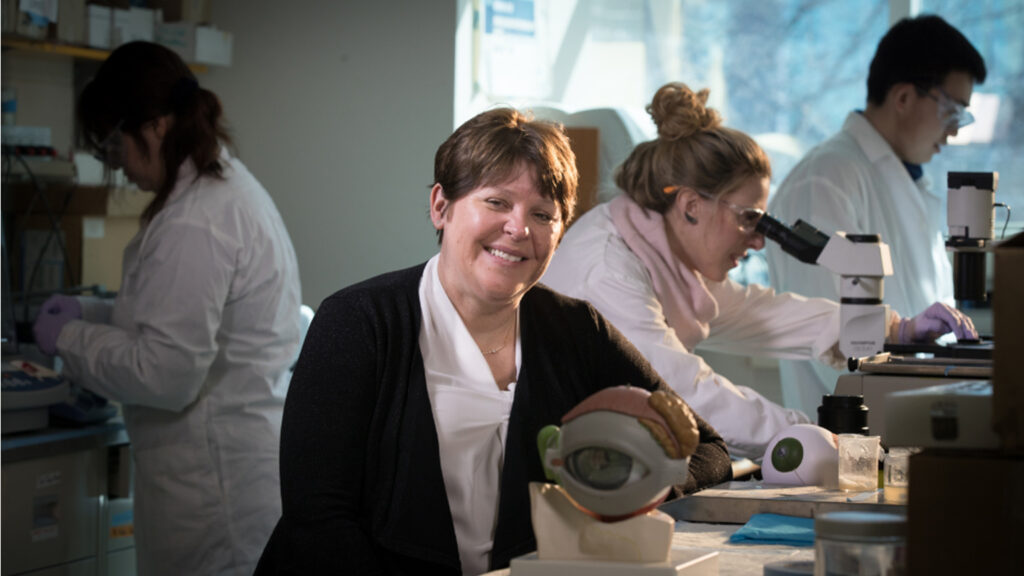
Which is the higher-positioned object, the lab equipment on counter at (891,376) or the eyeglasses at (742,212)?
the eyeglasses at (742,212)

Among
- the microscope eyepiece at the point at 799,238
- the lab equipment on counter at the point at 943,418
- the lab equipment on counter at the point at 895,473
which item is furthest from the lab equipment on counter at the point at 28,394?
the lab equipment on counter at the point at 943,418

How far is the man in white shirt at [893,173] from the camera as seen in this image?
309 cm

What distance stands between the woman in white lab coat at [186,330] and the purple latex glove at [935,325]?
140 centimetres

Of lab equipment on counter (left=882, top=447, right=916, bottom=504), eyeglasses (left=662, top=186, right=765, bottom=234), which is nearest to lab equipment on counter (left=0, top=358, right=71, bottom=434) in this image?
eyeglasses (left=662, top=186, right=765, bottom=234)

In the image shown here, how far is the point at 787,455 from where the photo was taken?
1.70 m

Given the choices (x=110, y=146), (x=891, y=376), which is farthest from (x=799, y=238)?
(x=110, y=146)

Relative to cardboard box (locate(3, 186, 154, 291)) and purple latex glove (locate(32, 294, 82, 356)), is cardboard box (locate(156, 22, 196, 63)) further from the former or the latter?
purple latex glove (locate(32, 294, 82, 356))

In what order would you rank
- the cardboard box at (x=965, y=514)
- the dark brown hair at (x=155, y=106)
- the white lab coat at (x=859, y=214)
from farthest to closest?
1. the white lab coat at (x=859, y=214)
2. the dark brown hair at (x=155, y=106)
3. the cardboard box at (x=965, y=514)

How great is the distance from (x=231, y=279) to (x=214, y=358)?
181 millimetres

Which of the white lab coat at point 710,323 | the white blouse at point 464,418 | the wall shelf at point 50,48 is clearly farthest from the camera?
the wall shelf at point 50,48

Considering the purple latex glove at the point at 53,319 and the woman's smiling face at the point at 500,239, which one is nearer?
the woman's smiling face at the point at 500,239

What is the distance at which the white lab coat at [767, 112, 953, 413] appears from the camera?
3070 millimetres

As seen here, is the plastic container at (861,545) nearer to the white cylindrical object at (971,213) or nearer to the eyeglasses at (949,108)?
the white cylindrical object at (971,213)

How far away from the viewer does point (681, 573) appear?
1.12m
